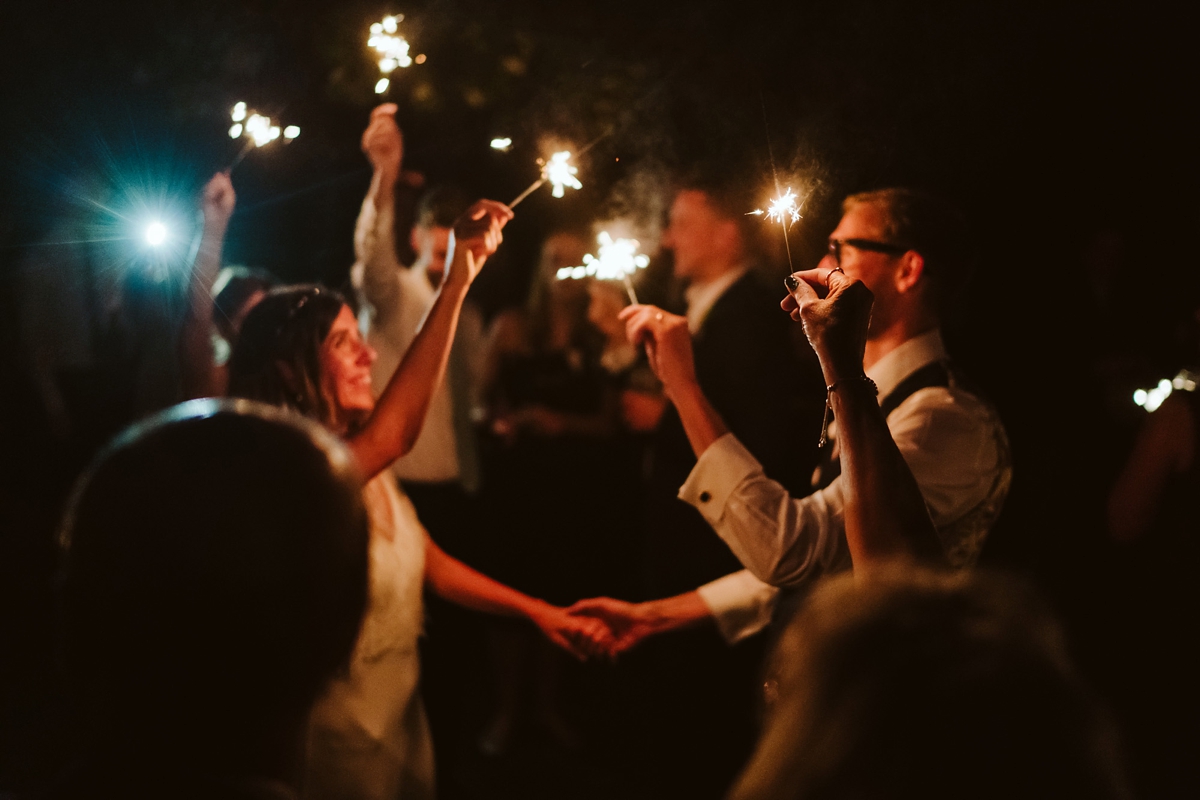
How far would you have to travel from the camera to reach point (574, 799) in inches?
143

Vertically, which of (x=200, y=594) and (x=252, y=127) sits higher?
(x=252, y=127)

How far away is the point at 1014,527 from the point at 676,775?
5.32 ft

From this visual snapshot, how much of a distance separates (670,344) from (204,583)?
1500mm

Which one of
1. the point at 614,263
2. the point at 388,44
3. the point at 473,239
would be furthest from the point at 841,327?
the point at 388,44

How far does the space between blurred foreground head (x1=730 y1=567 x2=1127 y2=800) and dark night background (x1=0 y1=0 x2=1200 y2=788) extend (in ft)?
4.51

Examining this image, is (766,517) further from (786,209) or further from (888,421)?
(786,209)

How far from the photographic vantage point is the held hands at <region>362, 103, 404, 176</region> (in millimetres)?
2713

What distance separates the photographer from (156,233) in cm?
281

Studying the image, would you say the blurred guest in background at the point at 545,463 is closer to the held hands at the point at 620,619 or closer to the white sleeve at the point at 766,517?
the held hands at the point at 620,619

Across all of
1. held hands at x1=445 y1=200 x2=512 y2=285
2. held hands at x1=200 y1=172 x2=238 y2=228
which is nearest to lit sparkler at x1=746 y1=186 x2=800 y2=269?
held hands at x1=445 y1=200 x2=512 y2=285

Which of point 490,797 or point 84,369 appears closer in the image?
point 84,369

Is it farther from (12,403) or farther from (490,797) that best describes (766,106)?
(490,797)

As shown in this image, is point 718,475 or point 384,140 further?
point 384,140

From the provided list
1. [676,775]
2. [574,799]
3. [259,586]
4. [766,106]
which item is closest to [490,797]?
[574,799]
